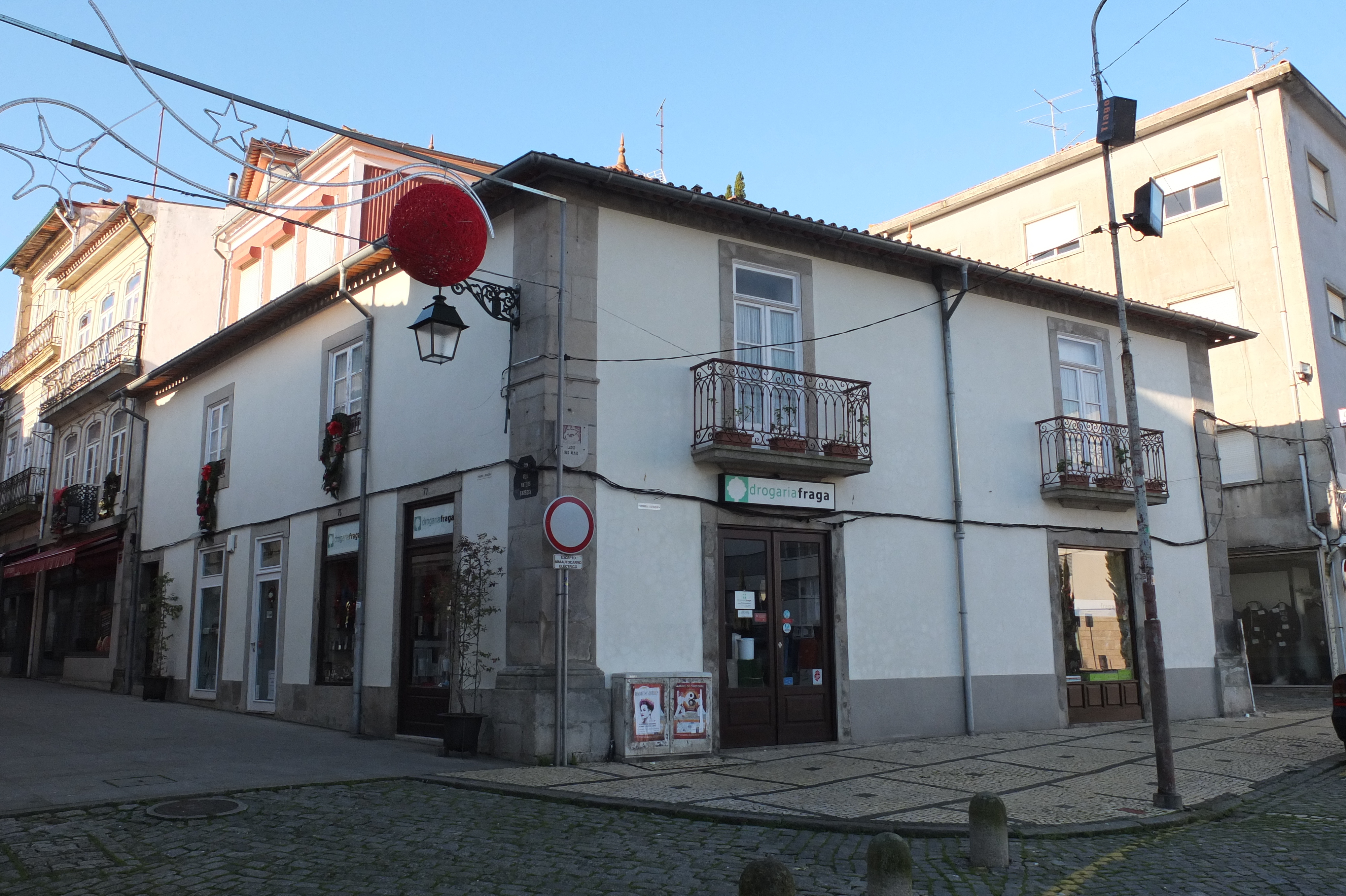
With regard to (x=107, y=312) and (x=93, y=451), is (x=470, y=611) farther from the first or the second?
(x=107, y=312)

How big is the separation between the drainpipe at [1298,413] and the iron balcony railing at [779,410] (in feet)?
40.2

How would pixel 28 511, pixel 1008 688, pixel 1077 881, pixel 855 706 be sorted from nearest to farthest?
pixel 1077 881
pixel 855 706
pixel 1008 688
pixel 28 511

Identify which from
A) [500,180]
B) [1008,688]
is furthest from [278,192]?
[1008,688]

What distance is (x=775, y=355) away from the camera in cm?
1277

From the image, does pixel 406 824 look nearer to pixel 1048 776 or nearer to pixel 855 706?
pixel 1048 776

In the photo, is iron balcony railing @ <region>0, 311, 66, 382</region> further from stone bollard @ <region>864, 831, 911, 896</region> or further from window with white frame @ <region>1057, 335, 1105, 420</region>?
stone bollard @ <region>864, 831, 911, 896</region>

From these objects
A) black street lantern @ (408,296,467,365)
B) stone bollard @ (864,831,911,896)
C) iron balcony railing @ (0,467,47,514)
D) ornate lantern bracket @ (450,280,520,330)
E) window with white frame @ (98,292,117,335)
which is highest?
window with white frame @ (98,292,117,335)

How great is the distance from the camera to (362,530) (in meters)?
13.6

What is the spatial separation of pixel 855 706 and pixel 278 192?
14624mm

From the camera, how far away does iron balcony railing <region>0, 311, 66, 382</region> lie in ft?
89.8

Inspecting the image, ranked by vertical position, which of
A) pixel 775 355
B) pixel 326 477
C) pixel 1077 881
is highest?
pixel 775 355

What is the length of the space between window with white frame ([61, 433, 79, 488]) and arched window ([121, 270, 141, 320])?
342 cm

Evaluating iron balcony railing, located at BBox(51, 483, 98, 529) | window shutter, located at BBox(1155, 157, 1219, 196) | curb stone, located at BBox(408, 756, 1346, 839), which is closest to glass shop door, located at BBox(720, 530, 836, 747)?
curb stone, located at BBox(408, 756, 1346, 839)

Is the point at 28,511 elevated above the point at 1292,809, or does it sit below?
above
